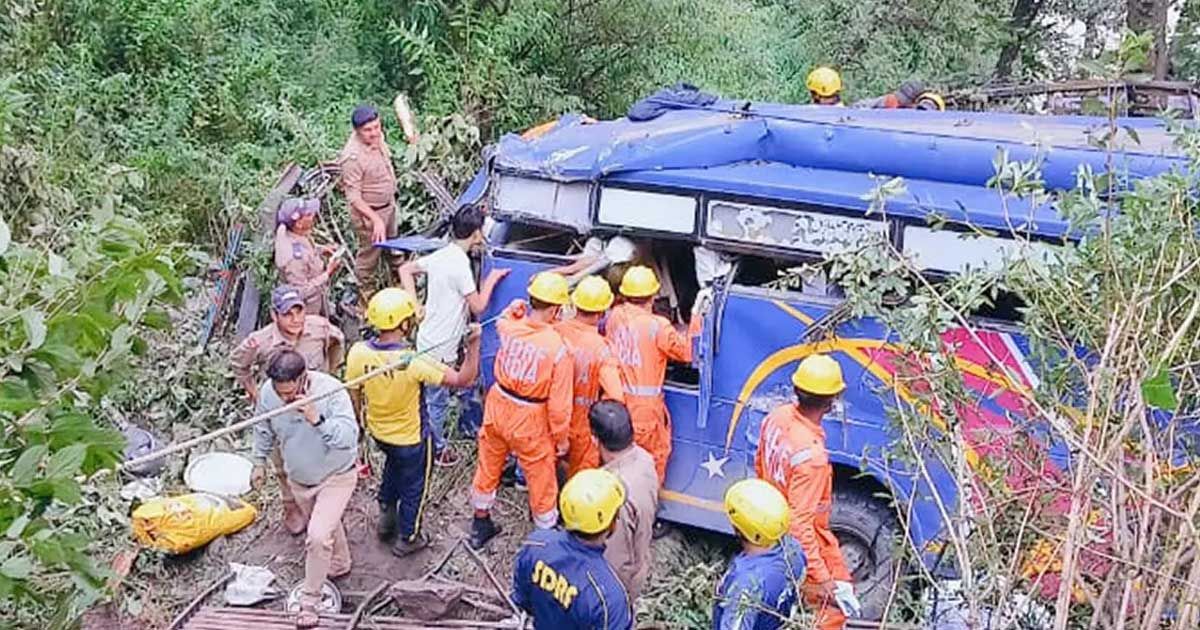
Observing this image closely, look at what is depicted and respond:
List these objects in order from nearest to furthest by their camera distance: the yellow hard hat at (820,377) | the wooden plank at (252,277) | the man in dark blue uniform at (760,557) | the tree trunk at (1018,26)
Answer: the man in dark blue uniform at (760,557)
the yellow hard hat at (820,377)
the wooden plank at (252,277)
the tree trunk at (1018,26)

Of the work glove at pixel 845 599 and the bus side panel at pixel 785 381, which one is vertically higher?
the bus side panel at pixel 785 381

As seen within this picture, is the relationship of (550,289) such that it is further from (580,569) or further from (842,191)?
(580,569)

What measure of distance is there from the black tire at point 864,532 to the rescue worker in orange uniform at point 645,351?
0.92 m

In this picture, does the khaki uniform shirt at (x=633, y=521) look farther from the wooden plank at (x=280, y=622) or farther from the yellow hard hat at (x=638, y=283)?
the yellow hard hat at (x=638, y=283)

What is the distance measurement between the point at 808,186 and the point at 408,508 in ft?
8.32

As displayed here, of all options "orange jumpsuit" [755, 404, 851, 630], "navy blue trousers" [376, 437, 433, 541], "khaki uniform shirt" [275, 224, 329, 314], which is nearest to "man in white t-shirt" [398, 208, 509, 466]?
"navy blue trousers" [376, 437, 433, 541]

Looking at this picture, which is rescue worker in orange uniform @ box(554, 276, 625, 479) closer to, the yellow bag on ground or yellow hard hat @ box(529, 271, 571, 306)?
yellow hard hat @ box(529, 271, 571, 306)

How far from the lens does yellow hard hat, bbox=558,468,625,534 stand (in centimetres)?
462

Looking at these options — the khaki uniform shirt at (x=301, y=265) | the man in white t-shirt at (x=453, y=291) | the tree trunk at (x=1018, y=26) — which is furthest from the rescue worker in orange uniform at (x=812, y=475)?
the tree trunk at (x=1018, y=26)

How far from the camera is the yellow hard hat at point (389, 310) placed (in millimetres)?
6379

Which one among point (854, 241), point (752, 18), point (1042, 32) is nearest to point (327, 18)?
point (752, 18)

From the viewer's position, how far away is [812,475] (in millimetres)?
5379

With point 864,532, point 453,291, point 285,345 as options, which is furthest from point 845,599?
point 285,345

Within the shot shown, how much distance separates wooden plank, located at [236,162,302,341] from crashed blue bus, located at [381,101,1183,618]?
232 centimetres
